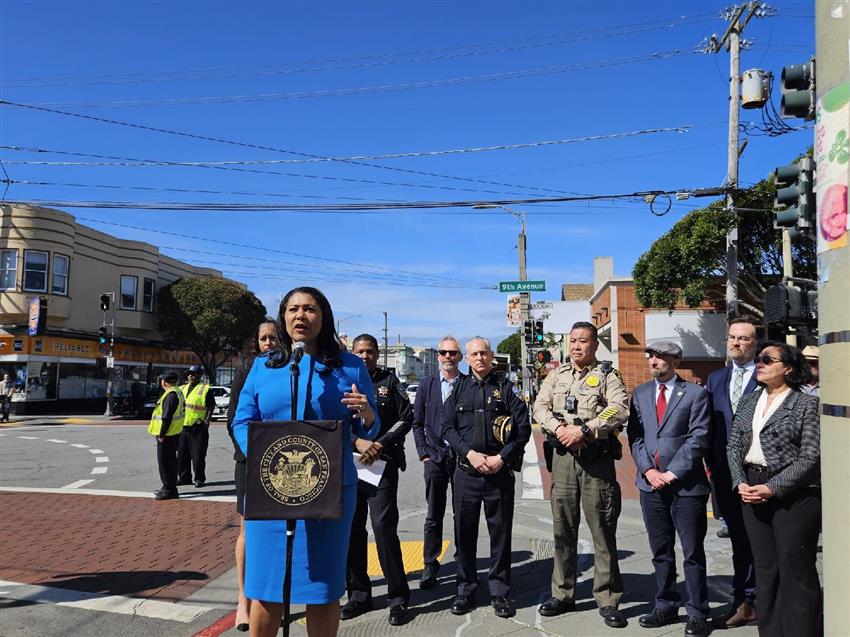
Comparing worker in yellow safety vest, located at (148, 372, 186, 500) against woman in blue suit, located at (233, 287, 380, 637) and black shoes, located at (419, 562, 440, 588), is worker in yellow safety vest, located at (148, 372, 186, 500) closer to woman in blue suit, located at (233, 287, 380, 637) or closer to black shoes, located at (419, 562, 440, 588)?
black shoes, located at (419, 562, 440, 588)

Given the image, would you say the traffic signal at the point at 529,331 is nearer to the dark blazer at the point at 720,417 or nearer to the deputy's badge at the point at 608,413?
the dark blazer at the point at 720,417

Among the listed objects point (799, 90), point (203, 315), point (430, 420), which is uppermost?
point (203, 315)

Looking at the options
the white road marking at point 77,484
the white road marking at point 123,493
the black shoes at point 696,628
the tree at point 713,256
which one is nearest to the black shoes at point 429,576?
the black shoes at point 696,628

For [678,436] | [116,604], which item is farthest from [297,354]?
[116,604]

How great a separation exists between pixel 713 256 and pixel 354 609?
2074 centimetres

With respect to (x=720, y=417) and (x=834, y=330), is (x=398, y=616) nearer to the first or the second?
(x=720, y=417)

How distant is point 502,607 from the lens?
15.2 feet

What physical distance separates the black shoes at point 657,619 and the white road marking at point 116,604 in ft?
9.90

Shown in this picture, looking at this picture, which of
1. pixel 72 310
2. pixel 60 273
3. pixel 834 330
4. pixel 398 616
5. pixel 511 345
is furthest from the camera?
pixel 511 345

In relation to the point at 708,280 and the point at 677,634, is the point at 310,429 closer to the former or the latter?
the point at 677,634

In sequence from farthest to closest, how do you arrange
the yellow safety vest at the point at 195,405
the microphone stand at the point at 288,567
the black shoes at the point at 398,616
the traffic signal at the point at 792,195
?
1. the yellow safety vest at the point at 195,405
2. the traffic signal at the point at 792,195
3. the black shoes at the point at 398,616
4. the microphone stand at the point at 288,567

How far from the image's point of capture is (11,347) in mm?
28844

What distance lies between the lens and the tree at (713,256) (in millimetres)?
21953

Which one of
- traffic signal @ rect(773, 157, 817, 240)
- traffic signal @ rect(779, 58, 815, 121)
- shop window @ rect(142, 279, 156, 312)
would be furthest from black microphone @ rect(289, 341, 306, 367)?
shop window @ rect(142, 279, 156, 312)
